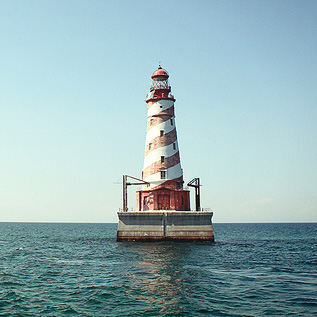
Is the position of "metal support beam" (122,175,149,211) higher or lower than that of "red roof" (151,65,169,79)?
lower

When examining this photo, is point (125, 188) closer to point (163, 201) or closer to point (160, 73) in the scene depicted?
point (163, 201)

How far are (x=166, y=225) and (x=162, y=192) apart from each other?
5557mm

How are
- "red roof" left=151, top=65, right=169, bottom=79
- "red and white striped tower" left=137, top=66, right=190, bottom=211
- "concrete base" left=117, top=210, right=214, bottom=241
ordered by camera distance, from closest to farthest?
"concrete base" left=117, top=210, right=214, bottom=241 → "red and white striped tower" left=137, top=66, right=190, bottom=211 → "red roof" left=151, top=65, right=169, bottom=79

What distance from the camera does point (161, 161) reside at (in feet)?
146

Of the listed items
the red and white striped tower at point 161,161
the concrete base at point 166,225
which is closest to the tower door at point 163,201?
the red and white striped tower at point 161,161

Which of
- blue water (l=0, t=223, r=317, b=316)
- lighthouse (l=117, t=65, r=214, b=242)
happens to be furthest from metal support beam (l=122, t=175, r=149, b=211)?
blue water (l=0, t=223, r=317, b=316)

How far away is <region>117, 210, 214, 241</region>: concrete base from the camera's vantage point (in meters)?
39.2

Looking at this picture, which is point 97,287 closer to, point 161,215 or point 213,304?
point 213,304

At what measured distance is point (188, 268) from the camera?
25.0 m

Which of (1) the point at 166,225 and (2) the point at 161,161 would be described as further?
(2) the point at 161,161

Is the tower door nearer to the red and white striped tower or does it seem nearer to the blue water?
the red and white striped tower

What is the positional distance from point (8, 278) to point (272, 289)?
52.0 feet

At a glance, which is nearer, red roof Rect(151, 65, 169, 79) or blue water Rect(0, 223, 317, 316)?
blue water Rect(0, 223, 317, 316)

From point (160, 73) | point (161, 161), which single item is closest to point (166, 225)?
point (161, 161)
